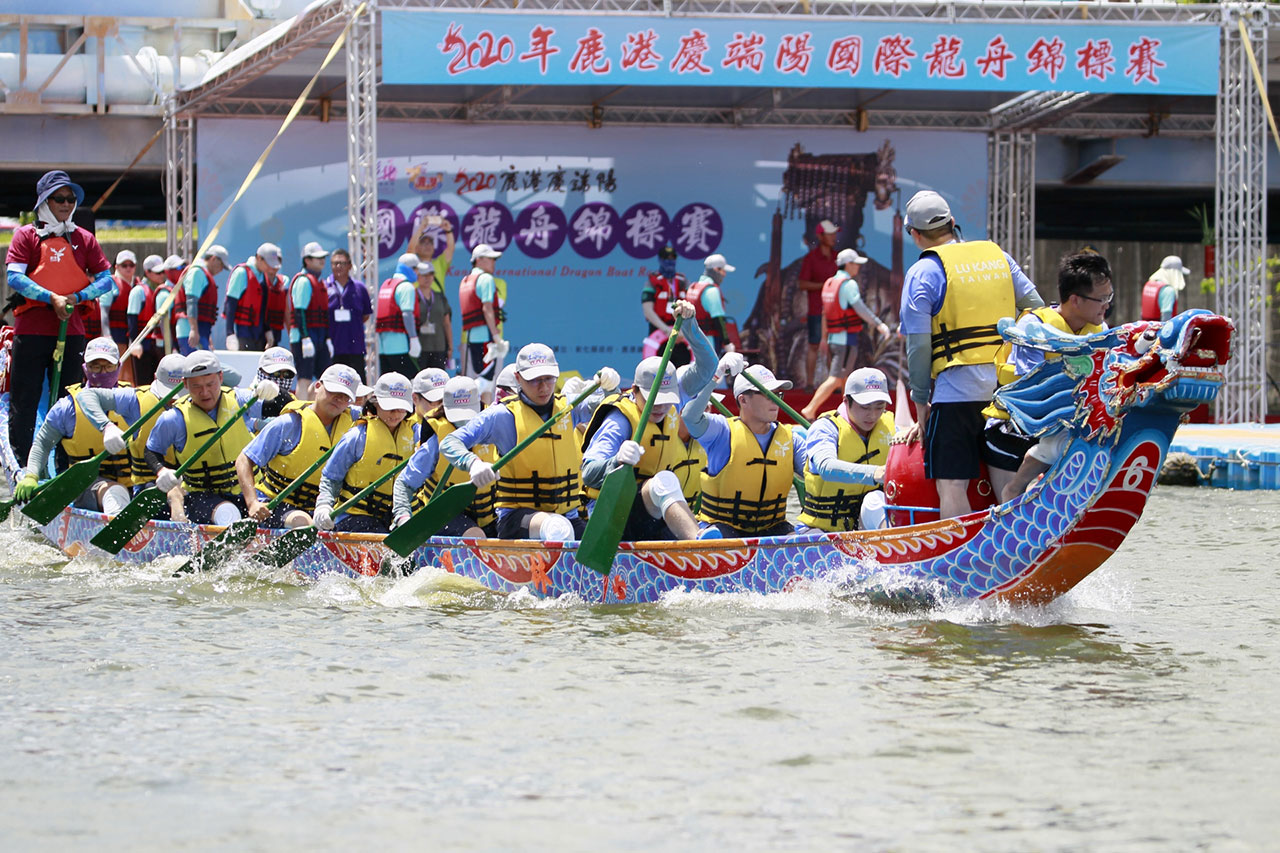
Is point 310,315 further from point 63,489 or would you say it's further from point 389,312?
point 63,489

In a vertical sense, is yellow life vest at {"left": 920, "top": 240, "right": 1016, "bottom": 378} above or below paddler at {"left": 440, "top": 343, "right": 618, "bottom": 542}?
above

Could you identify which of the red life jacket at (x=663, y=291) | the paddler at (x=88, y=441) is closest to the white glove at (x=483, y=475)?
the paddler at (x=88, y=441)

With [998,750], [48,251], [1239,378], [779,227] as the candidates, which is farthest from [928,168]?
[998,750]

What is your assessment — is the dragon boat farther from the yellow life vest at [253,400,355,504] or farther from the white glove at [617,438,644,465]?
the yellow life vest at [253,400,355,504]

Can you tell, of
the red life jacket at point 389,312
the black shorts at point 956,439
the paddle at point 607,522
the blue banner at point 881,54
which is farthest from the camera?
the red life jacket at point 389,312

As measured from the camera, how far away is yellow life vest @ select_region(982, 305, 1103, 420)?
6398 millimetres

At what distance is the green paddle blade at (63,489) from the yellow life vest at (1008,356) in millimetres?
5193

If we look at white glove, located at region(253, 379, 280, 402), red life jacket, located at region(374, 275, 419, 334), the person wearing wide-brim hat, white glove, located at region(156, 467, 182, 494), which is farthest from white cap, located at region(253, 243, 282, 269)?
white glove, located at region(156, 467, 182, 494)

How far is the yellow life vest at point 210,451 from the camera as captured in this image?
9.13m

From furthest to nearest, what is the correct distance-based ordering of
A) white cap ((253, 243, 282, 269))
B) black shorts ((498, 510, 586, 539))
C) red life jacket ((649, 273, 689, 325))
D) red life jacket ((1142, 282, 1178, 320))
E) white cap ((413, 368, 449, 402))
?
red life jacket ((649, 273, 689, 325)) → white cap ((253, 243, 282, 269)) → red life jacket ((1142, 282, 1178, 320)) → white cap ((413, 368, 449, 402)) → black shorts ((498, 510, 586, 539))

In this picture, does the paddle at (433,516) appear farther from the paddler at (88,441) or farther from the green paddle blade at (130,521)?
the paddler at (88,441)

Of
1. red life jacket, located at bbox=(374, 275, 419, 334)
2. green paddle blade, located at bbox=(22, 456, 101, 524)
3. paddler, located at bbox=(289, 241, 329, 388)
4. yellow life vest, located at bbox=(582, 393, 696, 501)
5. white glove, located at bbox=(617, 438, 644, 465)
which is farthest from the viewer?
paddler, located at bbox=(289, 241, 329, 388)

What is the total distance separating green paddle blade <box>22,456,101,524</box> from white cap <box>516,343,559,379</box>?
112 inches

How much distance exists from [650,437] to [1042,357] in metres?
2.15
